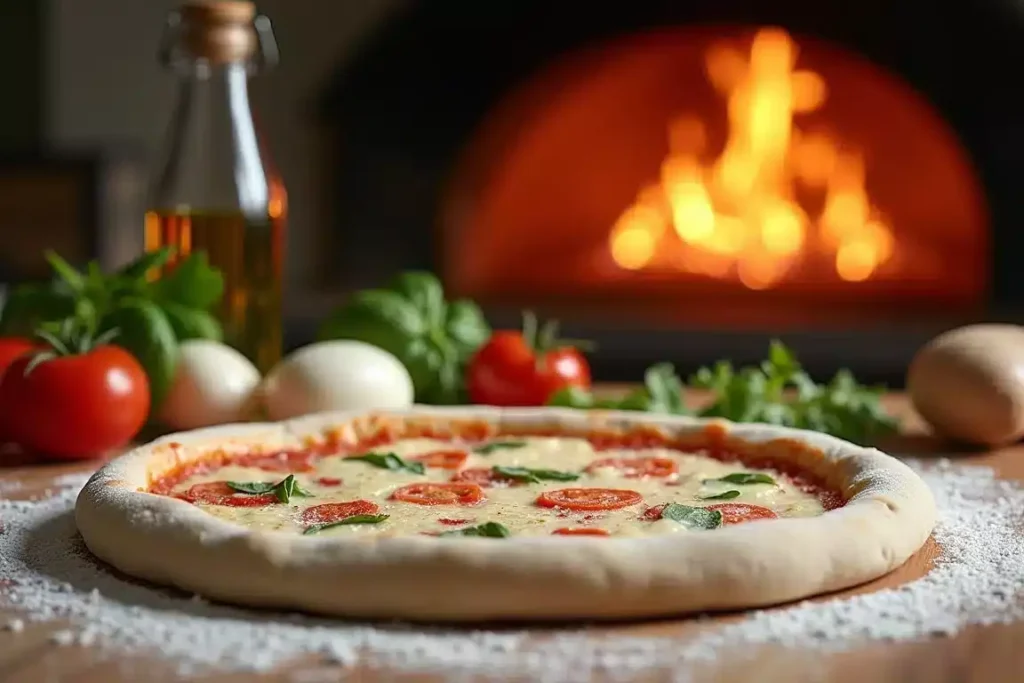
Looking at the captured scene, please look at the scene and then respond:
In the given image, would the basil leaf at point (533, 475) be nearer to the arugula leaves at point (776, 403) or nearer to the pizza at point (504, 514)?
the pizza at point (504, 514)

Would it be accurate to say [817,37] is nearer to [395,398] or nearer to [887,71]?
[887,71]

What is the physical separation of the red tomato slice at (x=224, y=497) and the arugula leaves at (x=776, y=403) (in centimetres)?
76

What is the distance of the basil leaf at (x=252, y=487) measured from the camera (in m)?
1.69

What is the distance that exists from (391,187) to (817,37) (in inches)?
57.6

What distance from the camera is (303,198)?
16.1 feet

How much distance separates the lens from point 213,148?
2.52 meters

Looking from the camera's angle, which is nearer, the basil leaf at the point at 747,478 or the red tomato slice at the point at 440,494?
the red tomato slice at the point at 440,494

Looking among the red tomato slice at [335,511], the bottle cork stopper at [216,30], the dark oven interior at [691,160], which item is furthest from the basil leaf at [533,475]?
the dark oven interior at [691,160]

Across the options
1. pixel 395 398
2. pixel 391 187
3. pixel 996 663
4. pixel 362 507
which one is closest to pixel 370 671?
pixel 362 507

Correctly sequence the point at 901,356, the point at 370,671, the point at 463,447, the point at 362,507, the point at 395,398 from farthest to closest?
the point at 901,356 → the point at 395,398 → the point at 463,447 → the point at 362,507 → the point at 370,671

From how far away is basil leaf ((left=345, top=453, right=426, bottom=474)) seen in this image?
1.86 metres

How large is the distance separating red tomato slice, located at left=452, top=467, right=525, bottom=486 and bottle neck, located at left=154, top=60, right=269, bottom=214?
85cm

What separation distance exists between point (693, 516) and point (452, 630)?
13.2 inches

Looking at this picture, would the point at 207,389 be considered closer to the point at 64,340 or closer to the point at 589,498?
the point at 64,340
